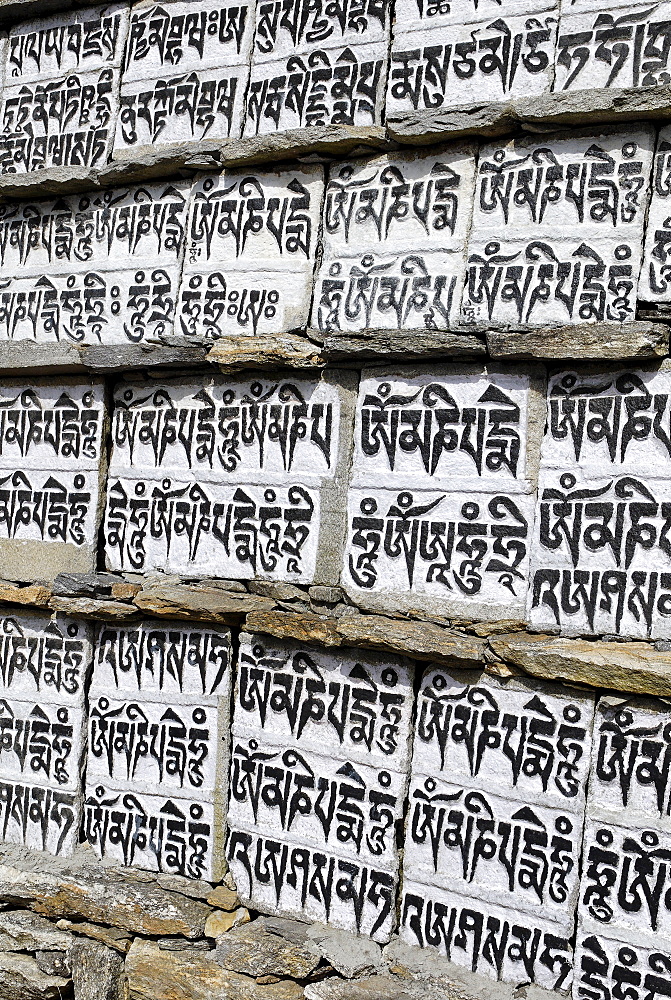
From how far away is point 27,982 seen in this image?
4000mm

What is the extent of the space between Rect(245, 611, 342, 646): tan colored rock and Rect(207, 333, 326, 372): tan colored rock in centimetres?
95

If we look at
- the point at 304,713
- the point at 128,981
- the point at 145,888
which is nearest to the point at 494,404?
the point at 304,713

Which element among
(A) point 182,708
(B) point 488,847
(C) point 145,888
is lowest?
(C) point 145,888

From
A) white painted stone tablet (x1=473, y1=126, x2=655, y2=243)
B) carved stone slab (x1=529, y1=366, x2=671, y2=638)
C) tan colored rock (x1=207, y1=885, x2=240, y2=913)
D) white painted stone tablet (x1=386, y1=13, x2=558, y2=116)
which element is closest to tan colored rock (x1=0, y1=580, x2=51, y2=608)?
tan colored rock (x1=207, y1=885, x2=240, y2=913)

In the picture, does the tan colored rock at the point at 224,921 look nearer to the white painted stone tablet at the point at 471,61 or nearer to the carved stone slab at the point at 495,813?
the carved stone slab at the point at 495,813

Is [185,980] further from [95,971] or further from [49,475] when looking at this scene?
[49,475]

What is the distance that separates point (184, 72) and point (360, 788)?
120 inches

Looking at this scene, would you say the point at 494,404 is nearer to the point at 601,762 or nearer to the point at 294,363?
the point at 294,363

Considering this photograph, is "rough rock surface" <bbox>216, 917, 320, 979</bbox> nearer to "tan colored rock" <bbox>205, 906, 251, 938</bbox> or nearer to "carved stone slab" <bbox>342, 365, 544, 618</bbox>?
"tan colored rock" <bbox>205, 906, 251, 938</bbox>

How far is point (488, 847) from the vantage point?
329cm

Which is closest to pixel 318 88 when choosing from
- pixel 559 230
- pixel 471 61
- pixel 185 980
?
pixel 471 61

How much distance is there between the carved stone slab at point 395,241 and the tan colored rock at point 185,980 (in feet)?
8.01

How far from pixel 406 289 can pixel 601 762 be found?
70.2 inches

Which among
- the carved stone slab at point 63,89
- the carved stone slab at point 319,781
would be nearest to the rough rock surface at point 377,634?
the carved stone slab at point 319,781
